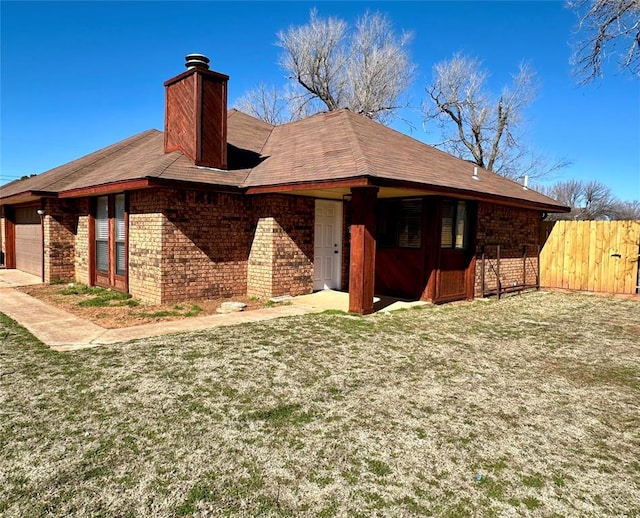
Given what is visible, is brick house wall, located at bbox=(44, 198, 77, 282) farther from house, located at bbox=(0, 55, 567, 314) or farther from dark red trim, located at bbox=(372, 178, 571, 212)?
dark red trim, located at bbox=(372, 178, 571, 212)

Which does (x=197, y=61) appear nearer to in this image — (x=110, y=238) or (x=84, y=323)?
(x=110, y=238)

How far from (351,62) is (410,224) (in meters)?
20.0

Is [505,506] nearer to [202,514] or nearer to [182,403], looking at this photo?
[202,514]

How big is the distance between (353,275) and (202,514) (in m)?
5.77

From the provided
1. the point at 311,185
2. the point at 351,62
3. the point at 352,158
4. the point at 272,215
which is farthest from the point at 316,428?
the point at 351,62

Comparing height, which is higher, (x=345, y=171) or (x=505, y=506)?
(x=345, y=171)

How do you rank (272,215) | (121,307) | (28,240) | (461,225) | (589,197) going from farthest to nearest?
(589,197)
(28,240)
(461,225)
(272,215)
(121,307)

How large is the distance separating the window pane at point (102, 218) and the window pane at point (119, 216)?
57 cm

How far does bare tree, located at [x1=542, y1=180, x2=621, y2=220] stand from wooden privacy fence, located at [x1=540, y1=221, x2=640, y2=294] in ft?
108

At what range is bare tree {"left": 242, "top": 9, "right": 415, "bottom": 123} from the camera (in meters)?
26.0

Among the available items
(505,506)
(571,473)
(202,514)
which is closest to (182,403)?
(202,514)

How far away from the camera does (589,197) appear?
4525cm

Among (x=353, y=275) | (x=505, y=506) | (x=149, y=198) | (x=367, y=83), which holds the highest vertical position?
(x=367, y=83)

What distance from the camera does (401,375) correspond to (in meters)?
4.84
